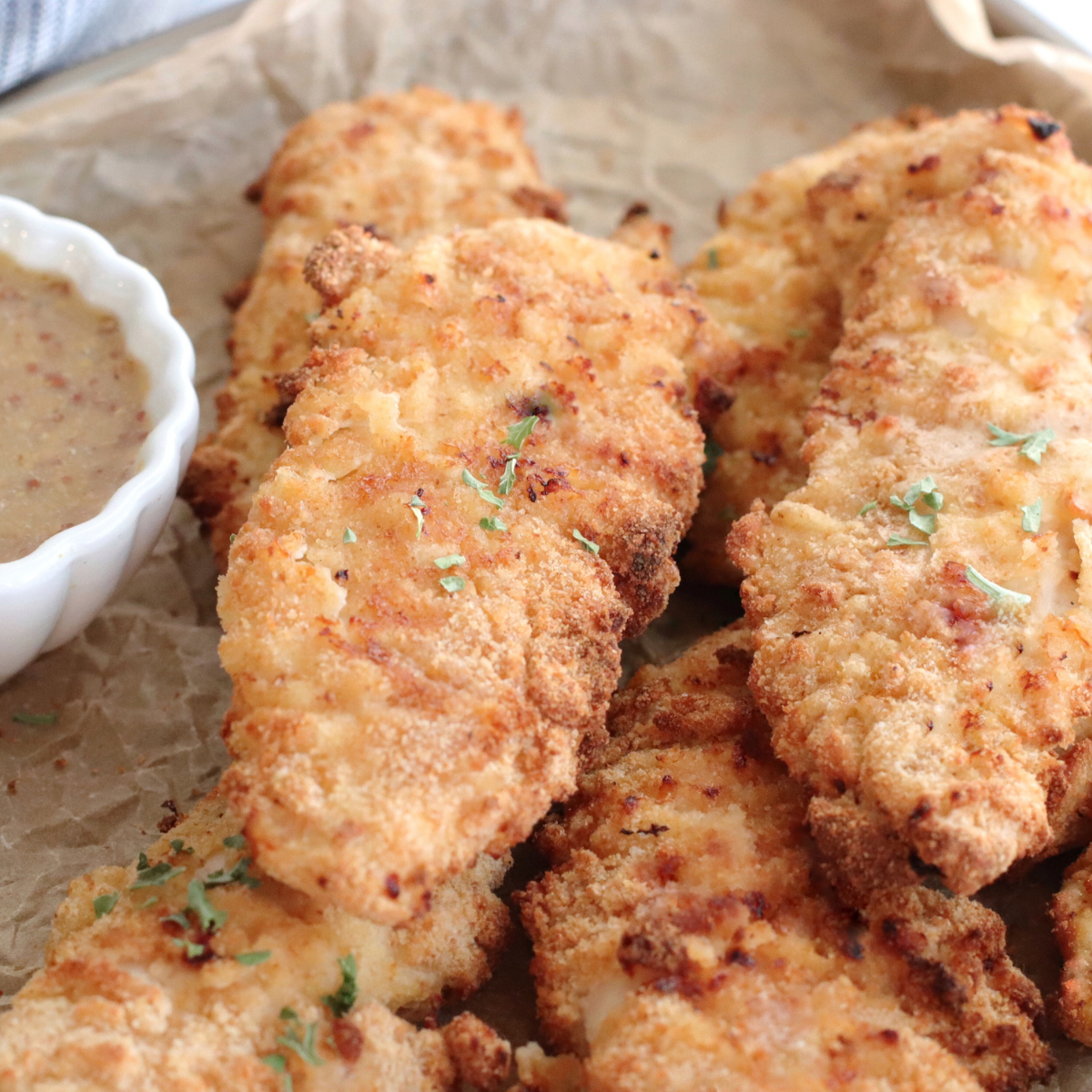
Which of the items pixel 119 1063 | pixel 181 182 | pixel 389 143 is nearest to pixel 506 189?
pixel 389 143

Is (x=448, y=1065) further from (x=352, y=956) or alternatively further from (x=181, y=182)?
(x=181, y=182)

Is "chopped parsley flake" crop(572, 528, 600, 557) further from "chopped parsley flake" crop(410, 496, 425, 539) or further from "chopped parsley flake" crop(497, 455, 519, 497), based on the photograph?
"chopped parsley flake" crop(410, 496, 425, 539)

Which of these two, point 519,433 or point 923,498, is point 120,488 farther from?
point 923,498

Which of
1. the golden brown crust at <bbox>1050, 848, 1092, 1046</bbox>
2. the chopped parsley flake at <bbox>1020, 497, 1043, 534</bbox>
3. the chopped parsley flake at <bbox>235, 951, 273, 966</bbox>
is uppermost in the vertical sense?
the chopped parsley flake at <bbox>1020, 497, 1043, 534</bbox>

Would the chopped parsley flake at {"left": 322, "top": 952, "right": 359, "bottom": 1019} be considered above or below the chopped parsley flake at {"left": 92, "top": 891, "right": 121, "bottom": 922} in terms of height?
above

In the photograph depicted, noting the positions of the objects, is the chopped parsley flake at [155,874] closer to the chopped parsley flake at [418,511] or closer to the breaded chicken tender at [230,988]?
the breaded chicken tender at [230,988]

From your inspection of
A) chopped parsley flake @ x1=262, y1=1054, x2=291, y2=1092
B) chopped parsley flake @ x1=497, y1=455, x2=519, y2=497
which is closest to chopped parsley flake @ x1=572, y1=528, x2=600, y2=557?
chopped parsley flake @ x1=497, y1=455, x2=519, y2=497

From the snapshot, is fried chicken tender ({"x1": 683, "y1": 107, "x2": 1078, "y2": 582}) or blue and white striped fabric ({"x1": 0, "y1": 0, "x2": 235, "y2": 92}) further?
blue and white striped fabric ({"x1": 0, "y1": 0, "x2": 235, "y2": 92})
